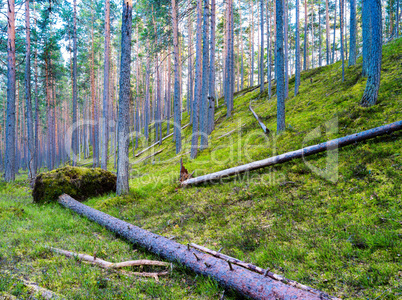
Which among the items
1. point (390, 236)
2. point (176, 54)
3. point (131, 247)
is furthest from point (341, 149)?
point (176, 54)

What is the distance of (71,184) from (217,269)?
8.11 m

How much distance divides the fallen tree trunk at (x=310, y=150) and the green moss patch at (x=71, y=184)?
3.93m

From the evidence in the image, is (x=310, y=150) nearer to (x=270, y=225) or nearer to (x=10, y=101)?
(x=270, y=225)

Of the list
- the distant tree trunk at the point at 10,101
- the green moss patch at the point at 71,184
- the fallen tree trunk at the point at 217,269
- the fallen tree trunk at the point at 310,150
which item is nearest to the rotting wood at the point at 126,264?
the fallen tree trunk at the point at 217,269

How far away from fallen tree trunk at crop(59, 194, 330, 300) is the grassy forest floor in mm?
175

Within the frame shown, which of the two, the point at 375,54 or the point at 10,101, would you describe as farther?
the point at 10,101

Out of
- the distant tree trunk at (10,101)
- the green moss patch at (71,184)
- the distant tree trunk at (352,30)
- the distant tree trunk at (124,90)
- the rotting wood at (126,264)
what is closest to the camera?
the rotting wood at (126,264)

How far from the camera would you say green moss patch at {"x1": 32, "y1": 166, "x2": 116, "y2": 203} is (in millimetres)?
8625

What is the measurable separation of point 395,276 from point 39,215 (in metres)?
8.79

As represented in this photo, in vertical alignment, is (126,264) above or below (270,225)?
below

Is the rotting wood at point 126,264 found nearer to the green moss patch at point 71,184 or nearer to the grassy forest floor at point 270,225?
the grassy forest floor at point 270,225

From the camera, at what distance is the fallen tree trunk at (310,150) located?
558 cm

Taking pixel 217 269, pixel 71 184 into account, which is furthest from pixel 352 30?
pixel 71 184

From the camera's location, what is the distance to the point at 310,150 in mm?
6566
